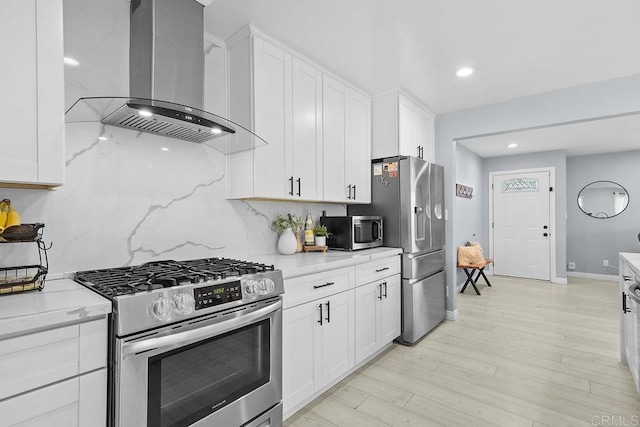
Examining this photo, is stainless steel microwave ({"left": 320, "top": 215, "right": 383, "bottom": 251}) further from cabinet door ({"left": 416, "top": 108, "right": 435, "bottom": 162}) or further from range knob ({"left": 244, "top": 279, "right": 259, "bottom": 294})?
range knob ({"left": 244, "top": 279, "right": 259, "bottom": 294})

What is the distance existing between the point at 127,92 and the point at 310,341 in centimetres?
185

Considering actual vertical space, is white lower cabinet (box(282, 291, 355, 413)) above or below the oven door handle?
below

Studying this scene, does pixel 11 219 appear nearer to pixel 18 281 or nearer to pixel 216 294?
pixel 18 281

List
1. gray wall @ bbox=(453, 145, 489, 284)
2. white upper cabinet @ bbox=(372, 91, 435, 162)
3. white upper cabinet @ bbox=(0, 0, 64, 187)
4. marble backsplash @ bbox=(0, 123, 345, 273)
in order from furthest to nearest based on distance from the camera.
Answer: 1. gray wall @ bbox=(453, 145, 489, 284)
2. white upper cabinet @ bbox=(372, 91, 435, 162)
3. marble backsplash @ bbox=(0, 123, 345, 273)
4. white upper cabinet @ bbox=(0, 0, 64, 187)

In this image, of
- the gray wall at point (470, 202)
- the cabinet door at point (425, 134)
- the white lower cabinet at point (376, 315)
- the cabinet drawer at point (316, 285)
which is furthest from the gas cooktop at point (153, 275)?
the gray wall at point (470, 202)

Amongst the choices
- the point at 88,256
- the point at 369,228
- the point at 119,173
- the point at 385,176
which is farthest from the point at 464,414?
the point at 119,173

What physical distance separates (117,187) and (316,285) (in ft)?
4.29

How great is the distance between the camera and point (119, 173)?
6.02 ft

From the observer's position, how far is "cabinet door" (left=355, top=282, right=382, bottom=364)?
8.27 feet

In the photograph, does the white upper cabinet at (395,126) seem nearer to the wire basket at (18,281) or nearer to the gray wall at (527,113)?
the gray wall at (527,113)

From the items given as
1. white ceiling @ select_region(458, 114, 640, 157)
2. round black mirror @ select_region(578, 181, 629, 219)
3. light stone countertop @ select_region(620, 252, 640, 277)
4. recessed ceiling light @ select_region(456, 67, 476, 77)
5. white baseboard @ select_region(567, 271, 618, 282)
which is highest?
recessed ceiling light @ select_region(456, 67, 476, 77)

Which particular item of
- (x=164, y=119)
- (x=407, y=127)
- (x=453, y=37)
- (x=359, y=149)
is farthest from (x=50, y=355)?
(x=407, y=127)

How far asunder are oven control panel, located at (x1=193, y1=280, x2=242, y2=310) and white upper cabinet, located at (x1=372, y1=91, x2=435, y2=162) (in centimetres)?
230

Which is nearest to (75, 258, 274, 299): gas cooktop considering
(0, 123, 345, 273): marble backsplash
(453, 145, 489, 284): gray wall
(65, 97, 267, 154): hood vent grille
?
(0, 123, 345, 273): marble backsplash
